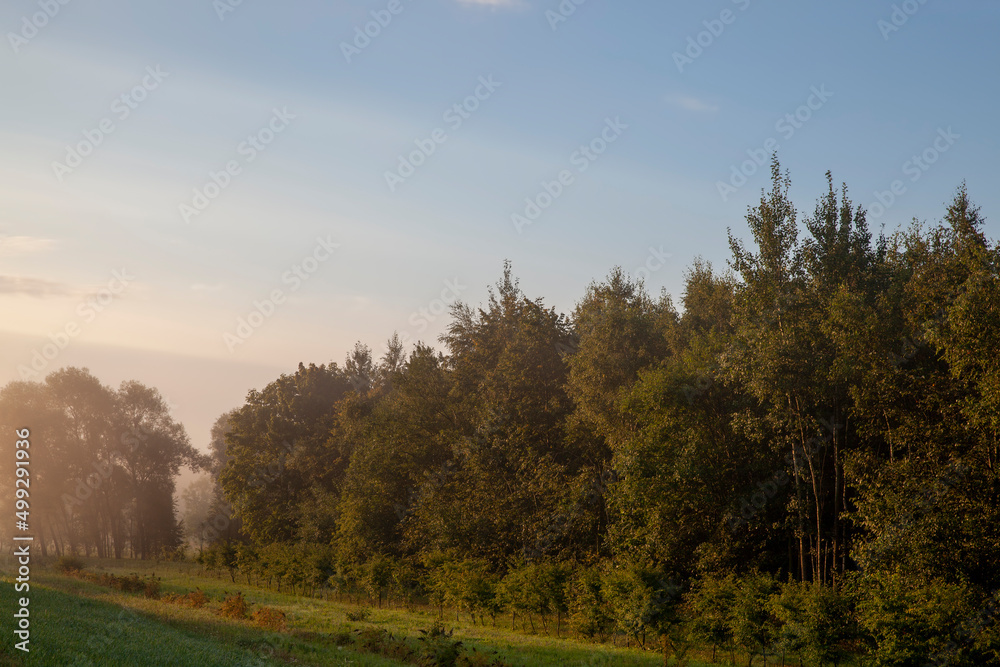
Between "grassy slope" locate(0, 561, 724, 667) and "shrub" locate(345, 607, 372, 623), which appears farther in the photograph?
"shrub" locate(345, 607, 372, 623)

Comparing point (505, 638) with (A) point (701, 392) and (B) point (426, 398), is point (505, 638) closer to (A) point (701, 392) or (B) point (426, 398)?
(A) point (701, 392)

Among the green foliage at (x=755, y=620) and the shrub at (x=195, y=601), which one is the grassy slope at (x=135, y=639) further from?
the green foliage at (x=755, y=620)

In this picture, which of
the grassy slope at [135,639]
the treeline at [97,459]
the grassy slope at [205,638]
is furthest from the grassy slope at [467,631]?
the treeline at [97,459]

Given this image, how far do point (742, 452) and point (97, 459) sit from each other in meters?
67.9

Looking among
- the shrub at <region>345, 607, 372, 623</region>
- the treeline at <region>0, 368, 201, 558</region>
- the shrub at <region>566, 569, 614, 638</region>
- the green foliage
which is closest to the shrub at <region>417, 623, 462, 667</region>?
the shrub at <region>566, 569, 614, 638</region>

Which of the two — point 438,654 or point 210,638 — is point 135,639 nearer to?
point 210,638

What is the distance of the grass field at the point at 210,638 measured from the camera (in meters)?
15.8

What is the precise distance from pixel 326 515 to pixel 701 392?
36454 mm

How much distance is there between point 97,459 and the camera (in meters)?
70.9

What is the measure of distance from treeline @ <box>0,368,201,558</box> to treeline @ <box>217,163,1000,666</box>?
3632 centimetres

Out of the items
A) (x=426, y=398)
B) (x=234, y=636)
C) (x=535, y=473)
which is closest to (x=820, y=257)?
(x=535, y=473)

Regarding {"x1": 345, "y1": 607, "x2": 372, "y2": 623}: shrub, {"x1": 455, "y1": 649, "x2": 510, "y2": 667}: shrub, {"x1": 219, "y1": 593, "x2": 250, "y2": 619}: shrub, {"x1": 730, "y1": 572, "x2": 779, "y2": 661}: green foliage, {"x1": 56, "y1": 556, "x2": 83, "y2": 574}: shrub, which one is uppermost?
{"x1": 730, "y1": 572, "x2": 779, "y2": 661}: green foliage

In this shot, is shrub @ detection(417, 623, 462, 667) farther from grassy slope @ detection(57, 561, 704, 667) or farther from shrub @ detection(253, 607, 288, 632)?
shrub @ detection(253, 607, 288, 632)

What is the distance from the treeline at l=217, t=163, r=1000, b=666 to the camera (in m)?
20.0
